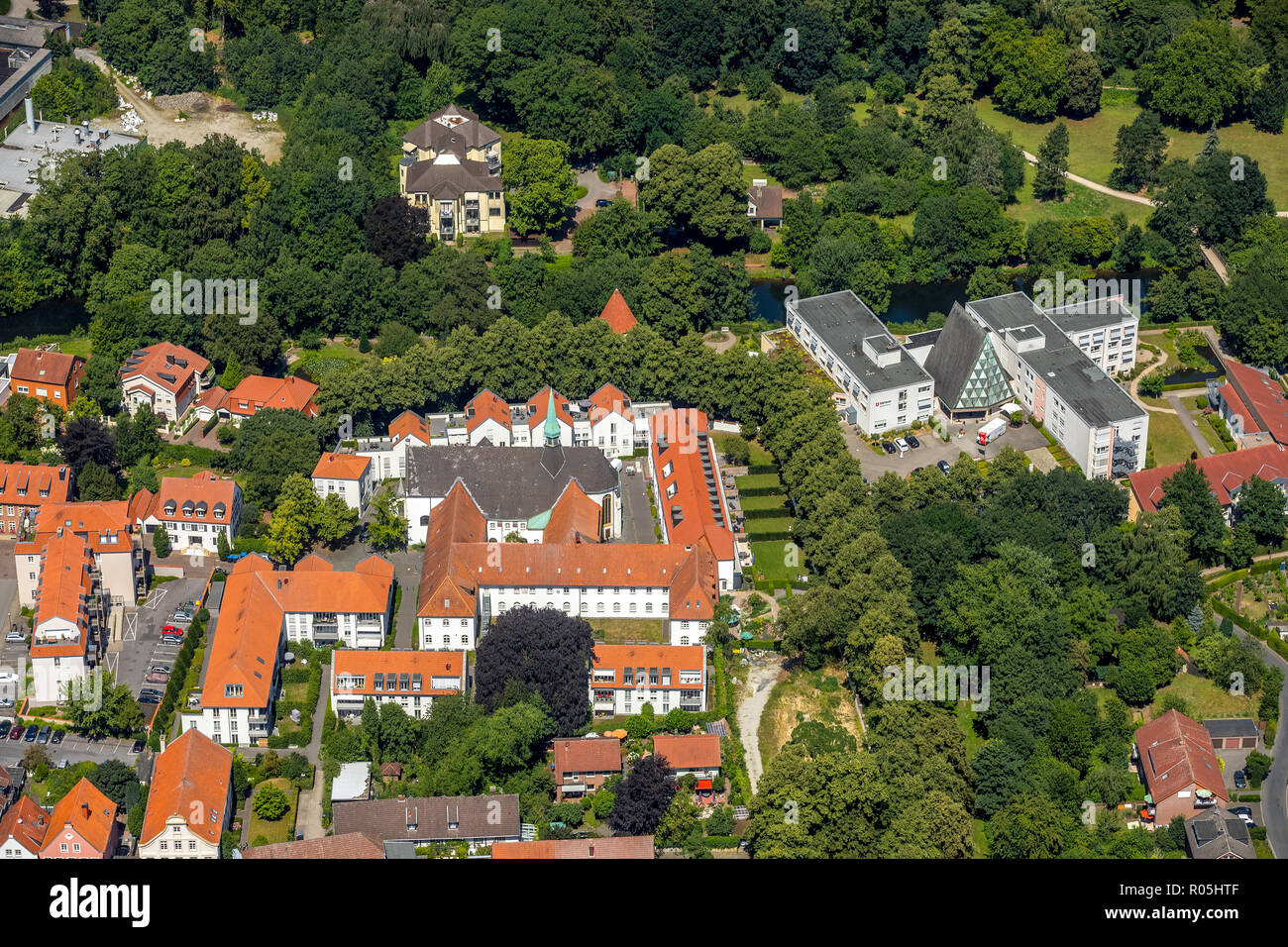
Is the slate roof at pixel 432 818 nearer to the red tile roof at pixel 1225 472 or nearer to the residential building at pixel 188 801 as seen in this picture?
the residential building at pixel 188 801

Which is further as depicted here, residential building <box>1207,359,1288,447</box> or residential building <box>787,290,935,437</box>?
residential building <box>787,290,935,437</box>

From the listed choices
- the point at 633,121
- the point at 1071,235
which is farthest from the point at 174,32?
the point at 1071,235

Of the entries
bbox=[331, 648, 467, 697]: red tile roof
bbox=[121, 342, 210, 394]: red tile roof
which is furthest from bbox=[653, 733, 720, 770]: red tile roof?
bbox=[121, 342, 210, 394]: red tile roof

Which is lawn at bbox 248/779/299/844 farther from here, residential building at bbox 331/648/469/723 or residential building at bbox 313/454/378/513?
residential building at bbox 313/454/378/513

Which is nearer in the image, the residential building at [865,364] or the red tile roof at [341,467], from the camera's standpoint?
the red tile roof at [341,467]

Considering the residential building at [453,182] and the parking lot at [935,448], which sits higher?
the residential building at [453,182]

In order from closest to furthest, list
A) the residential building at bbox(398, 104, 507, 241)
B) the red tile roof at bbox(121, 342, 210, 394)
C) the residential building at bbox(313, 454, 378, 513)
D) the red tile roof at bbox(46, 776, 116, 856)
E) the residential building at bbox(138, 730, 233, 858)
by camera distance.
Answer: the red tile roof at bbox(46, 776, 116, 856) < the residential building at bbox(138, 730, 233, 858) < the residential building at bbox(313, 454, 378, 513) < the red tile roof at bbox(121, 342, 210, 394) < the residential building at bbox(398, 104, 507, 241)

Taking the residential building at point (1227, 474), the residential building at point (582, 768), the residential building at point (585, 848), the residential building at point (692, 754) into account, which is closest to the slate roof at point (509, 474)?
the residential building at point (582, 768)
